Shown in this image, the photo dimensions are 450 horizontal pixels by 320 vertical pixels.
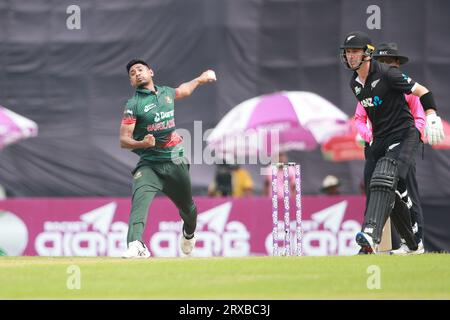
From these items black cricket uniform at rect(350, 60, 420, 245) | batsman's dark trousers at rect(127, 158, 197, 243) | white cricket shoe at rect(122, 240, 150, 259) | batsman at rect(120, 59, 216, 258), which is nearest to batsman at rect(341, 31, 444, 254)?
black cricket uniform at rect(350, 60, 420, 245)

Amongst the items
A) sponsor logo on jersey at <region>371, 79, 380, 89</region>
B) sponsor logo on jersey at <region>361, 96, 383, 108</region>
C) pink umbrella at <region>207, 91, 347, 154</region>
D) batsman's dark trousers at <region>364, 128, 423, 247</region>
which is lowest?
batsman's dark trousers at <region>364, 128, 423, 247</region>

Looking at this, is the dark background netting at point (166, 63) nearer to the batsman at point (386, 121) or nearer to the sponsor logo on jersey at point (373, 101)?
the batsman at point (386, 121)

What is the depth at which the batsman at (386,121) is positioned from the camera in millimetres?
11828

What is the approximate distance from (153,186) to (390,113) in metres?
2.66

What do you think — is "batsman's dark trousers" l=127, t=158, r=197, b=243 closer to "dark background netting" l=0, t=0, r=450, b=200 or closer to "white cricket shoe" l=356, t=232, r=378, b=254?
"white cricket shoe" l=356, t=232, r=378, b=254

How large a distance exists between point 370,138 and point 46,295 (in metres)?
4.47

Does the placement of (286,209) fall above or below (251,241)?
below

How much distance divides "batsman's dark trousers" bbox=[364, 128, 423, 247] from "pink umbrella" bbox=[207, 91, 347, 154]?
6916mm

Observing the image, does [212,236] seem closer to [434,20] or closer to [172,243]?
[172,243]

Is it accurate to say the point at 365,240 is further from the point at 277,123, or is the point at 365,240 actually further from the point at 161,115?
the point at 277,123

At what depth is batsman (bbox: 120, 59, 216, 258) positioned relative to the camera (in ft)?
42.3

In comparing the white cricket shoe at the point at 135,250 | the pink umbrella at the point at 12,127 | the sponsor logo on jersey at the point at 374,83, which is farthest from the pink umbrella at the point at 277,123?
the sponsor logo on jersey at the point at 374,83

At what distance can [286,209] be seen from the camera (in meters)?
13.4
